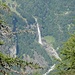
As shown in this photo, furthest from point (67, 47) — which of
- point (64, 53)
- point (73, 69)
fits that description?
point (73, 69)

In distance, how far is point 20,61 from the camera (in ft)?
45.4

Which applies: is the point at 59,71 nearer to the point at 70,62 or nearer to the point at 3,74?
the point at 70,62

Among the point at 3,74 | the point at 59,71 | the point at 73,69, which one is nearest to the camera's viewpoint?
the point at 3,74

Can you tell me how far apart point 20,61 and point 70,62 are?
7.37 metres

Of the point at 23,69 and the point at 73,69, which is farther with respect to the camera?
the point at 73,69

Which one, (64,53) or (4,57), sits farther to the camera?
(64,53)

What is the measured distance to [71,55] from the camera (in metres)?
20.8

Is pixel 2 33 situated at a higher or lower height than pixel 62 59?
higher

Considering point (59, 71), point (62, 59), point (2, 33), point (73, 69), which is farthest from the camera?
point (62, 59)

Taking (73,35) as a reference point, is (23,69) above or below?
below

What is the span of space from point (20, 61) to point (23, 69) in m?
0.52

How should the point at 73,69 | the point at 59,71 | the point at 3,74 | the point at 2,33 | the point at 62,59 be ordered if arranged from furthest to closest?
1. the point at 62,59
2. the point at 59,71
3. the point at 73,69
4. the point at 2,33
5. the point at 3,74

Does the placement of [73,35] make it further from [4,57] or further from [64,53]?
[4,57]

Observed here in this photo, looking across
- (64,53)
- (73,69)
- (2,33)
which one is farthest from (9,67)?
(64,53)
